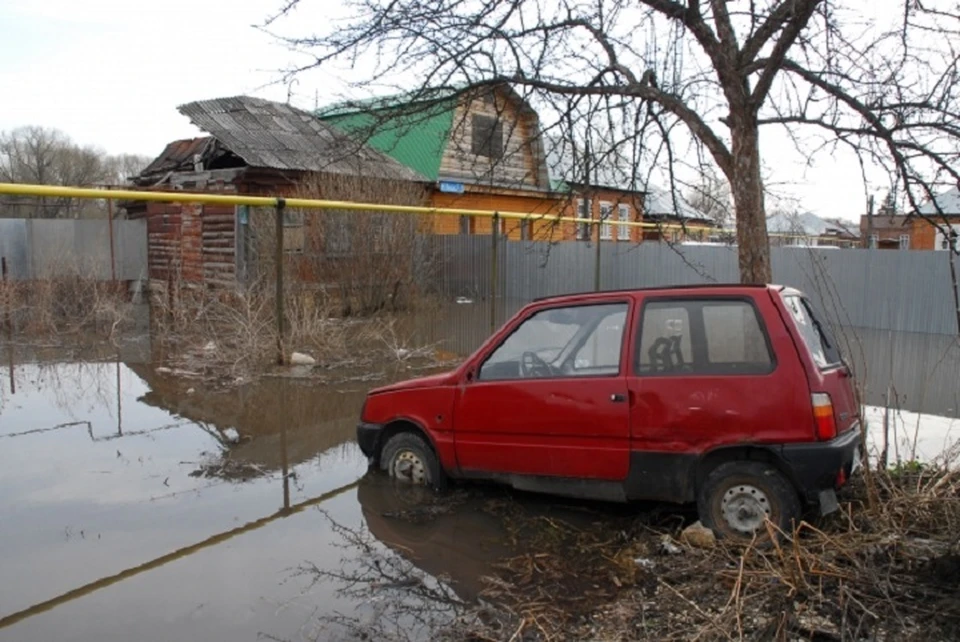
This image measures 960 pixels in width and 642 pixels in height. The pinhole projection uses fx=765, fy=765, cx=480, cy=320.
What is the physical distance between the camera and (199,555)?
454cm

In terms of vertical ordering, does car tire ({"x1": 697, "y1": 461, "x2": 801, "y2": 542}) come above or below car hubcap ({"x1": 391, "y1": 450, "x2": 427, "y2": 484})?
above

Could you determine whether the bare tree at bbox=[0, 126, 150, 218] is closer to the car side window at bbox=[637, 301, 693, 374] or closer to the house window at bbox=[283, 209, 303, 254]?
the house window at bbox=[283, 209, 303, 254]

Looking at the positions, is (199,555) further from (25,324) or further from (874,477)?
(25,324)

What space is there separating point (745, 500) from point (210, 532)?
329 centimetres

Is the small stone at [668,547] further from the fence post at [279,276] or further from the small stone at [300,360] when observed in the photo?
the small stone at [300,360]

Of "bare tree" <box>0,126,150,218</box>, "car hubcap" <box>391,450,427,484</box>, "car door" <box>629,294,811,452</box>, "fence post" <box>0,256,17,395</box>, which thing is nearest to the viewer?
"car door" <box>629,294,811,452</box>

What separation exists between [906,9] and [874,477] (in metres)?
3.53

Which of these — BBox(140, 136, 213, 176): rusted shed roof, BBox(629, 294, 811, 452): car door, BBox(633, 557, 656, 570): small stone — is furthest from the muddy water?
BBox(140, 136, 213, 176): rusted shed roof

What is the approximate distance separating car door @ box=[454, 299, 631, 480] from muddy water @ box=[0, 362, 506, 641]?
54 centimetres

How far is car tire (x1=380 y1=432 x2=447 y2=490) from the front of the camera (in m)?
5.52

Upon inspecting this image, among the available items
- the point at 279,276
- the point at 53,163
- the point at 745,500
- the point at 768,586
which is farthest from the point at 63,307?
the point at 53,163

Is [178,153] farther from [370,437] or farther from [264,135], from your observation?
[370,437]

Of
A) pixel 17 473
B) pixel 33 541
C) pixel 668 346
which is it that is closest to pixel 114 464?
pixel 17 473

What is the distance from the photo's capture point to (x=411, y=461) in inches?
223
